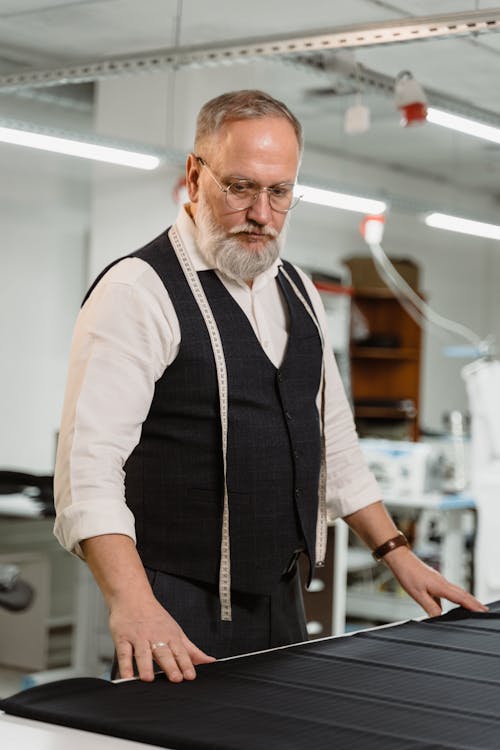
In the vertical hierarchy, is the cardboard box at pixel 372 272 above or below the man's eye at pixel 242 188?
above

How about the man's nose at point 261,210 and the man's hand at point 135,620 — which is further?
the man's nose at point 261,210

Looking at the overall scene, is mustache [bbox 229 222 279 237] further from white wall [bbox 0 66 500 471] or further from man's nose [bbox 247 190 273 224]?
white wall [bbox 0 66 500 471]

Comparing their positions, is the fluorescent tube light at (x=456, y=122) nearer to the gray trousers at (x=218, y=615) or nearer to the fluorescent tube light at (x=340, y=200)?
the fluorescent tube light at (x=340, y=200)

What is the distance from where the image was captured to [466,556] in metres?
6.54

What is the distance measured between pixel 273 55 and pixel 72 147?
1.01 m

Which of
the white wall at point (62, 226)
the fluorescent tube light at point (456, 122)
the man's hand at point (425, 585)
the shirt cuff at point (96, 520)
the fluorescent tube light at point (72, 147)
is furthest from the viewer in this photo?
the white wall at point (62, 226)

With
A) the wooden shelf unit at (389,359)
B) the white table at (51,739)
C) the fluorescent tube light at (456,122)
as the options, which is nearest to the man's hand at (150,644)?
the white table at (51,739)

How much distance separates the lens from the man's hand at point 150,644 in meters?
1.50

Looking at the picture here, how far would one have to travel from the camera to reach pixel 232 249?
6.24 ft

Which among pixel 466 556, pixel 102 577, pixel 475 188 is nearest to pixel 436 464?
pixel 466 556

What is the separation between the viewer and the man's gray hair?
1886 mm

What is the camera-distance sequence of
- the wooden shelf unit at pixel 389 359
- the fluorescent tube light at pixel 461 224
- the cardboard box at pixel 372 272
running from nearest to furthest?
the fluorescent tube light at pixel 461 224, the cardboard box at pixel 372 272, the wooden shelf unit at pixel 389 359

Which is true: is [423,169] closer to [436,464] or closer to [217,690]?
[436,464]

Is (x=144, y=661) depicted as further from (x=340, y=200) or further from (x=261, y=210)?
(x=340, y=200)
